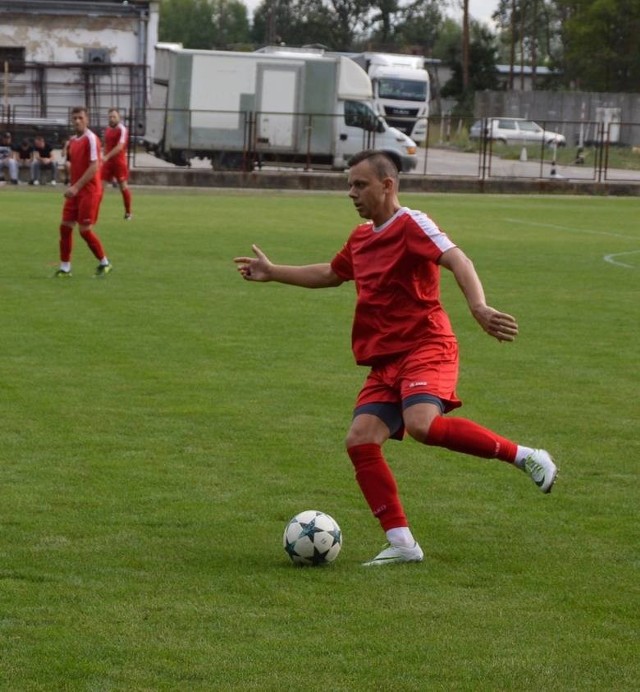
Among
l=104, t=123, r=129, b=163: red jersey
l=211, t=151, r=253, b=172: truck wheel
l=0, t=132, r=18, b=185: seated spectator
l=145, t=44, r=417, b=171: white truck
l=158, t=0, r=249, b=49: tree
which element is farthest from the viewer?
l=158, t=0, r=249, b=49: tree

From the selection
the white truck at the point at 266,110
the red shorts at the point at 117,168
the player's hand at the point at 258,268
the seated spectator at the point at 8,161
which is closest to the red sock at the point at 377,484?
the player's hand at the point at 258,268

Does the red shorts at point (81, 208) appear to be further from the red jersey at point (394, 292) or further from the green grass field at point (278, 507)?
the red jersey at point (394, 292)

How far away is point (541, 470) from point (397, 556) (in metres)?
0.72

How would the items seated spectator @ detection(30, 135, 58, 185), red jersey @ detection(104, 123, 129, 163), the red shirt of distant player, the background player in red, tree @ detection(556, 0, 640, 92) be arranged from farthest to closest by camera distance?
tree @ detection(556, 0, 640, 92) < seated spectator @ detection(30, 135, 58, 185) < the red shirt of distant player < red jersey @ detection(104, 123, 129, 163) < the background player in red

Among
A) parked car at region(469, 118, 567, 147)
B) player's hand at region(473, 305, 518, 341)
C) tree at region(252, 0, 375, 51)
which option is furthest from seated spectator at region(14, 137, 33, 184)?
tree at region(252, 0, 375, 51)

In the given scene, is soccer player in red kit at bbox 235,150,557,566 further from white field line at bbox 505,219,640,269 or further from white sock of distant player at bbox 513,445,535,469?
white field line at bbox 505,219,640,269

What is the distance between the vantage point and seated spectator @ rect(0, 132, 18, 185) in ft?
115

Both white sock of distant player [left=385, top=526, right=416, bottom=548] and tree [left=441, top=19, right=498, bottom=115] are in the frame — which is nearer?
white sock of distant player [left=385, top=526, right=416, bottom=548]

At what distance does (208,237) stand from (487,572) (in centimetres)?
1719

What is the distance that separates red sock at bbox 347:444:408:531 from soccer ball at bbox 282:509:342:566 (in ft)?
0.66

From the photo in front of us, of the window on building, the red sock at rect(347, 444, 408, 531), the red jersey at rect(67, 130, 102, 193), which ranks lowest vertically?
the red sock at rect(347, 444, 408, 531)

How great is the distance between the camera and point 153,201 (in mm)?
Answer: 31609

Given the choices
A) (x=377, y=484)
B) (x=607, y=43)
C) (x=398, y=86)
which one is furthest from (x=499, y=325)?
(x=607, y=43)

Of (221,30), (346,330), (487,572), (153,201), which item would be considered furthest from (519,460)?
(221,30)
